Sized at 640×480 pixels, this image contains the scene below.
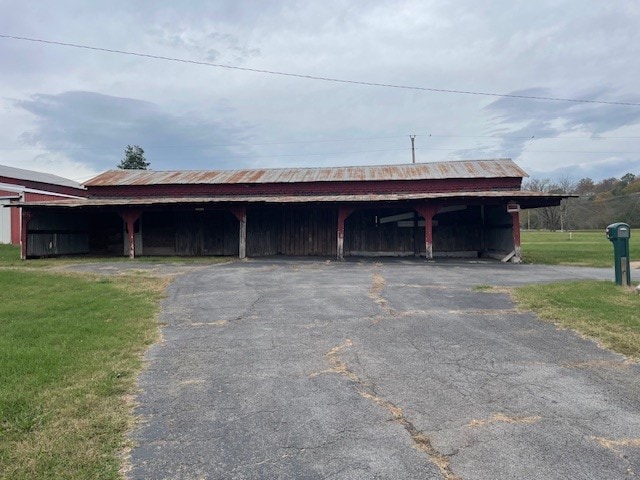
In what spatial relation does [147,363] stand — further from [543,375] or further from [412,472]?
[543,375]

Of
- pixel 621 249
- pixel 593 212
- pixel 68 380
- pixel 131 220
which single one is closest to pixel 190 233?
pixel 131 220

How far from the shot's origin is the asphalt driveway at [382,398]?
2951mm

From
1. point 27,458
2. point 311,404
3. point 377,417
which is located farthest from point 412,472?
point 27,458

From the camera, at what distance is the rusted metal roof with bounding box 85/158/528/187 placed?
23281 millimetres

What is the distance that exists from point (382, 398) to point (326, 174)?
21259 mm

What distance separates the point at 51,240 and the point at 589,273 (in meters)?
22.5

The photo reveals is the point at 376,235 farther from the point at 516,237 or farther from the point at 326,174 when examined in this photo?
the point at 516,237

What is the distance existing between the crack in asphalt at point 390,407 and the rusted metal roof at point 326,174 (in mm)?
18538

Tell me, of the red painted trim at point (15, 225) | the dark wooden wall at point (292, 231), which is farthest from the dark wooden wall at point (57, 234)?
the dark wooden wall at point (292, 231)

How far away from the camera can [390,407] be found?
3838mm

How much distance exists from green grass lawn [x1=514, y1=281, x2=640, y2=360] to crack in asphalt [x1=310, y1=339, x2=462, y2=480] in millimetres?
3249

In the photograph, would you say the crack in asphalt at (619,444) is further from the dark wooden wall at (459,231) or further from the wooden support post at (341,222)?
the dark wooden wall at (459,231)

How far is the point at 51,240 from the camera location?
858 inches

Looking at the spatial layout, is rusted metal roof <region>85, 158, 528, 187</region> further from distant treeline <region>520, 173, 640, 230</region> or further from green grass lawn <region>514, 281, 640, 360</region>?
distant treeline <region>520, 173, 640, 230</region>
